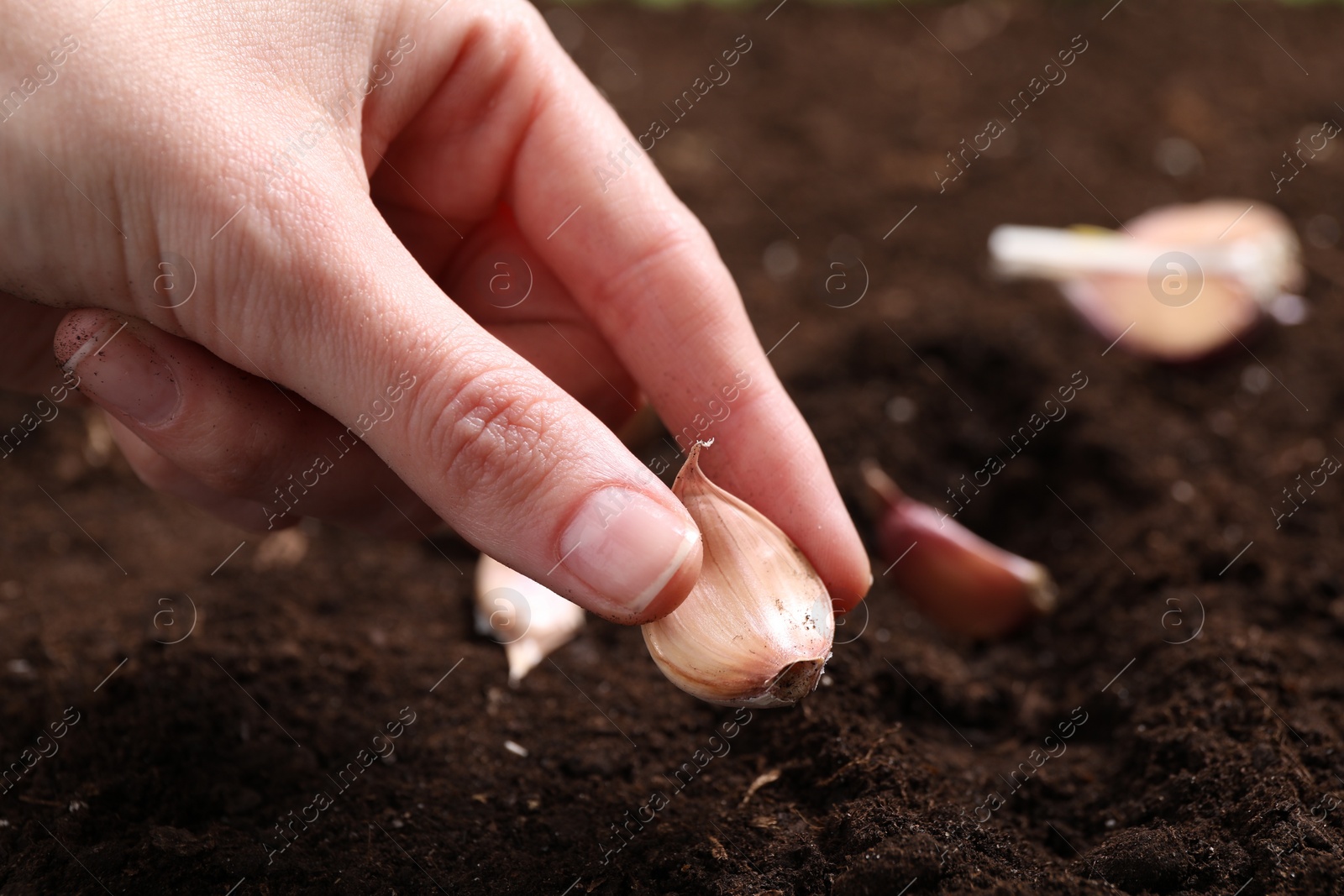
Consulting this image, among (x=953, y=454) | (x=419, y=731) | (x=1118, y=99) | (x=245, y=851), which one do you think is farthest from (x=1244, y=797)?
(x=1118, y=99)

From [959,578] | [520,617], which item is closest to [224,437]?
[520,617]

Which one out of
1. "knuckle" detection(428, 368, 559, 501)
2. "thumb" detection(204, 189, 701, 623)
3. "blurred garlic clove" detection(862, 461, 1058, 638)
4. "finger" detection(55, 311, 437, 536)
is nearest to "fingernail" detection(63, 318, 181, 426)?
"finger" detection(55, 311, 437, 536)

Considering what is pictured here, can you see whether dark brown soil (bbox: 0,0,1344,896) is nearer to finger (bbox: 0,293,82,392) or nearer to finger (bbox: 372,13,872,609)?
finger (bbox: 372,13,872,609)

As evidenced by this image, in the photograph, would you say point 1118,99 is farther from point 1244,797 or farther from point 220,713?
point 220,713

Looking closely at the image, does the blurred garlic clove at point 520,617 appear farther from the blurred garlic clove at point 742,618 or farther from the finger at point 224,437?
the blurred garlic clove at point 742,618

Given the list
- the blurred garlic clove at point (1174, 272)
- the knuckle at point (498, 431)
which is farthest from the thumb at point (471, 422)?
the blurred garlic clove at point (1174, 272)

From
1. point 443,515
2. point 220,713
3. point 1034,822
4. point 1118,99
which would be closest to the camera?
point 443,515

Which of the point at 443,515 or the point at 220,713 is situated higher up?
the point at 443,515
